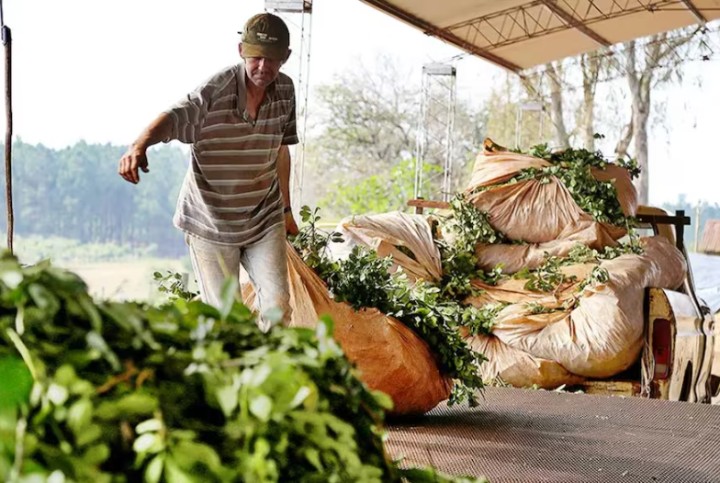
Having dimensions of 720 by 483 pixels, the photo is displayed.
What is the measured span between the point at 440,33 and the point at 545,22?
161cm

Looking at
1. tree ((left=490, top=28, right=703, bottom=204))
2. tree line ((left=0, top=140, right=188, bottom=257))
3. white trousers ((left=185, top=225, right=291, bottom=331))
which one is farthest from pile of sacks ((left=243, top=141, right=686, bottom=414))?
tree ((left=490, top=28, right=703, bottom=204))

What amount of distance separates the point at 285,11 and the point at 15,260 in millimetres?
7346

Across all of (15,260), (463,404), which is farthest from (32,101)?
(15,260)

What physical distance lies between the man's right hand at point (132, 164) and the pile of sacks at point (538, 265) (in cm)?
328

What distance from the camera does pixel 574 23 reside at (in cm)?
1242

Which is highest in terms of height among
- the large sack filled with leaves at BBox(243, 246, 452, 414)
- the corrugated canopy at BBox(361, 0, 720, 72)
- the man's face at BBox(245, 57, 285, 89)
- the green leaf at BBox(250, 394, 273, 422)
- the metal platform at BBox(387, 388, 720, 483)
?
the corrugated canopy at BBox(361, 0, 720, 72)

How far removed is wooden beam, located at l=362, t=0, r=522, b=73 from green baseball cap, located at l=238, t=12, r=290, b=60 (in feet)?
19.9

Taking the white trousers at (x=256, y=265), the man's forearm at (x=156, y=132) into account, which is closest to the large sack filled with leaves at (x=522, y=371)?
the white trousers at (x=256, y=265)

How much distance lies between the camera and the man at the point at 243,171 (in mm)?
3424

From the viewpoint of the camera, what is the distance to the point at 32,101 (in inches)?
582

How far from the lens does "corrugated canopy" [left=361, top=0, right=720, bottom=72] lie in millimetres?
11250

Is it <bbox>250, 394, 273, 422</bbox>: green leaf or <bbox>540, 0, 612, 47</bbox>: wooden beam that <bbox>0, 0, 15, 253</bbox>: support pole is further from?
<bbox>540, 0, 612, 47</bbox>: wooden beam

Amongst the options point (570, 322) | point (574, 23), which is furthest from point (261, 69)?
point (574, 23)

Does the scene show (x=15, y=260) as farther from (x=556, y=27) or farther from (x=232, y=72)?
(x=556, y=27)
